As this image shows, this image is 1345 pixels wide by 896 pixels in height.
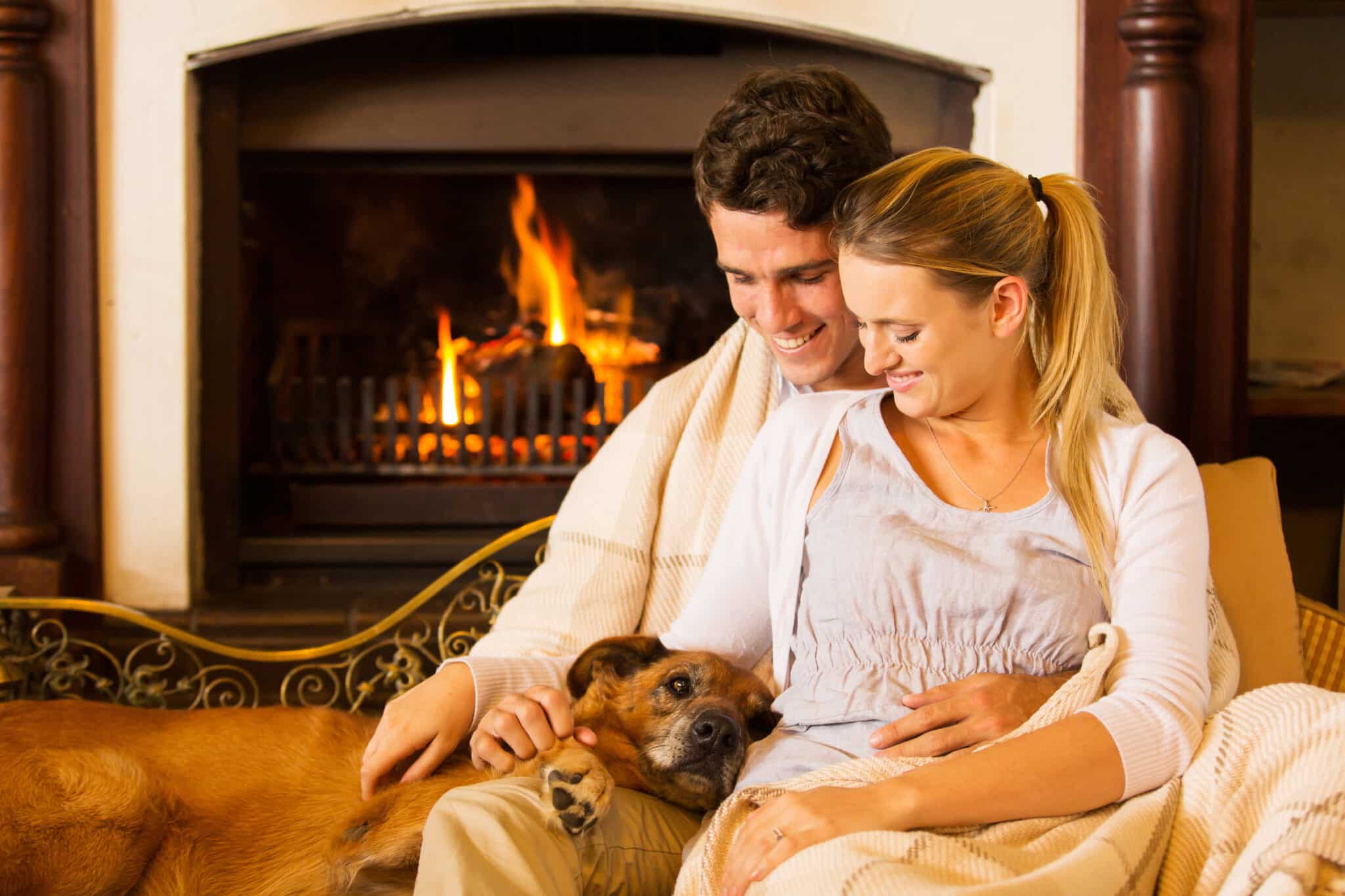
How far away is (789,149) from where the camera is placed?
1.35m

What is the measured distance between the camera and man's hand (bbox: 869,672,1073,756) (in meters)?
1.09

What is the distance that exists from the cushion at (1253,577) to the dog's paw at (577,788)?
79cm

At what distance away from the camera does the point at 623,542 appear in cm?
154

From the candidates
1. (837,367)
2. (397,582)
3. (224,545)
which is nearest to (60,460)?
(224,545)

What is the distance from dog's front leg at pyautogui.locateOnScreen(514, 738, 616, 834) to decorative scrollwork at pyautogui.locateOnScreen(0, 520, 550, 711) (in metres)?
0.77

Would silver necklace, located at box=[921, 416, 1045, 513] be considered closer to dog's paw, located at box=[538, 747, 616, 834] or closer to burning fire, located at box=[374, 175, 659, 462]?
dog's paw, located at box=[538, 747, 616, 834]

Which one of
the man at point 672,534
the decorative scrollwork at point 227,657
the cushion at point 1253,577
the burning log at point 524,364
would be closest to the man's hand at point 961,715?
the man at point 672,534

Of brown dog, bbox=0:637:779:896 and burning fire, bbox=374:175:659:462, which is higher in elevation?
burning fire, bbox=374:175:659:462

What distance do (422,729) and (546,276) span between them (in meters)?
1.65

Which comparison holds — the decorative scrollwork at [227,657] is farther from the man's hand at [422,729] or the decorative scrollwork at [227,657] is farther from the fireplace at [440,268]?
the man's hand at [422,729]

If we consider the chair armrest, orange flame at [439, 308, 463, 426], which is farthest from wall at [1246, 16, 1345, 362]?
orange flame at [439, 308, 463, 426]

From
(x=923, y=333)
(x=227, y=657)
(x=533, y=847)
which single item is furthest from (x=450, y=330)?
(x=533, y=847)

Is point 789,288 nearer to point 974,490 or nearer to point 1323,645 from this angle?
point 974,490

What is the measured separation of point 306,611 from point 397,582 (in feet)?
0.73
